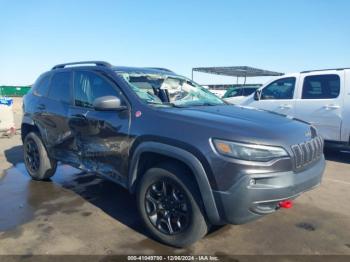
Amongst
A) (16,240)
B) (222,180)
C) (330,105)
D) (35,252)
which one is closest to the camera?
(222,180)

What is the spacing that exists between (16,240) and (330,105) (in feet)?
21.8

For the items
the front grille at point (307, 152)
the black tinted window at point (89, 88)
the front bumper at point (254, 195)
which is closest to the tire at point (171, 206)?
the front bumper at point (254, 195)

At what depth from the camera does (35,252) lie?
11.3 feet

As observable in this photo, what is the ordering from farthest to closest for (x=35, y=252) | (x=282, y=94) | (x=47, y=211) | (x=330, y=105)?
(x=282, y=94) < (x=330, y=105) < (x=47, y=211) < (x=35, y=252)

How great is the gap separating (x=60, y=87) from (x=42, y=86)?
69cm

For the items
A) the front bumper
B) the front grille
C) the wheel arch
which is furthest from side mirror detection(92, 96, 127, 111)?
the front grille

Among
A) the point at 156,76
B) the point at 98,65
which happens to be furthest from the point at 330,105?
the point at 98,65

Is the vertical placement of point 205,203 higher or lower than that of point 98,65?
lower

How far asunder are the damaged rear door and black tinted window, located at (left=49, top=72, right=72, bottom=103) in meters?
0.22

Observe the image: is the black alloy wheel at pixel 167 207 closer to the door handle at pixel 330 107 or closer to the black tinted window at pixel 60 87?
the black tinted window at pixel 60 87

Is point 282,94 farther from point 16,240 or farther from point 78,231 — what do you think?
point 16,240

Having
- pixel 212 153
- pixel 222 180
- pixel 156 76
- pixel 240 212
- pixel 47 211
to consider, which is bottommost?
pixel 47 211

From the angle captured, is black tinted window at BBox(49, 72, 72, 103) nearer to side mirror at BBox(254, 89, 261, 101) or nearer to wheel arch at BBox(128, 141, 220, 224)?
wheel arch at BBox(128, 141, 220, 224)

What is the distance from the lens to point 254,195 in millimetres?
3000
